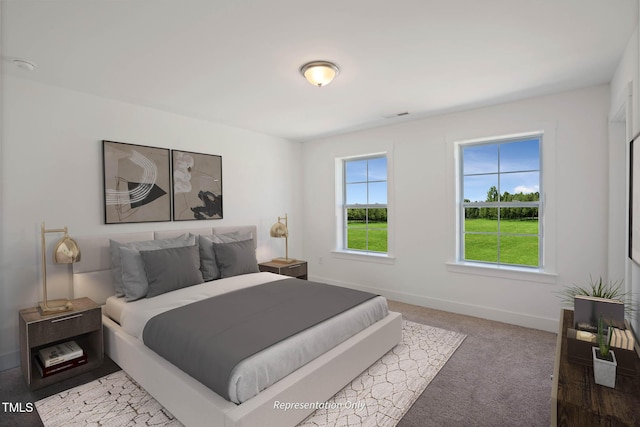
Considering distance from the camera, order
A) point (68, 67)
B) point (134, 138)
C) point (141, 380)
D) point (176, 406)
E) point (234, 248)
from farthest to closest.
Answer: point (234, 248), point (134, 138), point (68, 67), point (141, 380), point (176, 406)

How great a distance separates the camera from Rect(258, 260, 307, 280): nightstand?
4.39 m

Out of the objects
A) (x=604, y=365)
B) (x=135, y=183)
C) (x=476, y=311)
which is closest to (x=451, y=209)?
(x=476, y=311)

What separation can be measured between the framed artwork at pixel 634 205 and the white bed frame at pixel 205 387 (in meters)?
1.78

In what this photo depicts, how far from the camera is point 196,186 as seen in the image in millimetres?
4074

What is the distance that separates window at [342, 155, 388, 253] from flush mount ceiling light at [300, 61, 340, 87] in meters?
2.40

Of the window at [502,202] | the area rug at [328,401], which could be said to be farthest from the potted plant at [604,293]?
the area rug at [328,401]

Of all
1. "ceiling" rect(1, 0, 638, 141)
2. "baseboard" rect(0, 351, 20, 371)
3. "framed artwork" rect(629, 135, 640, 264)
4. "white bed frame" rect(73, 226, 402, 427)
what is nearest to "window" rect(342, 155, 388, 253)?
"ceiling" rect(1, 0, 638, 141)

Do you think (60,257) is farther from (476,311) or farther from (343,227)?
(476,311)

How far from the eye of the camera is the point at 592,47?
2371 millimetres

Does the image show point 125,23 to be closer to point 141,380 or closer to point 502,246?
point 141,380

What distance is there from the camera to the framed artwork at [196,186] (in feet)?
12.7

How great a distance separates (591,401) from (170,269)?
3114 millimetres

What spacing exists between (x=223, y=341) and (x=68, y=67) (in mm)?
2516

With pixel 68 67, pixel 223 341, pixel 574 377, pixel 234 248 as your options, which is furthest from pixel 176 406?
pixel 68 67
